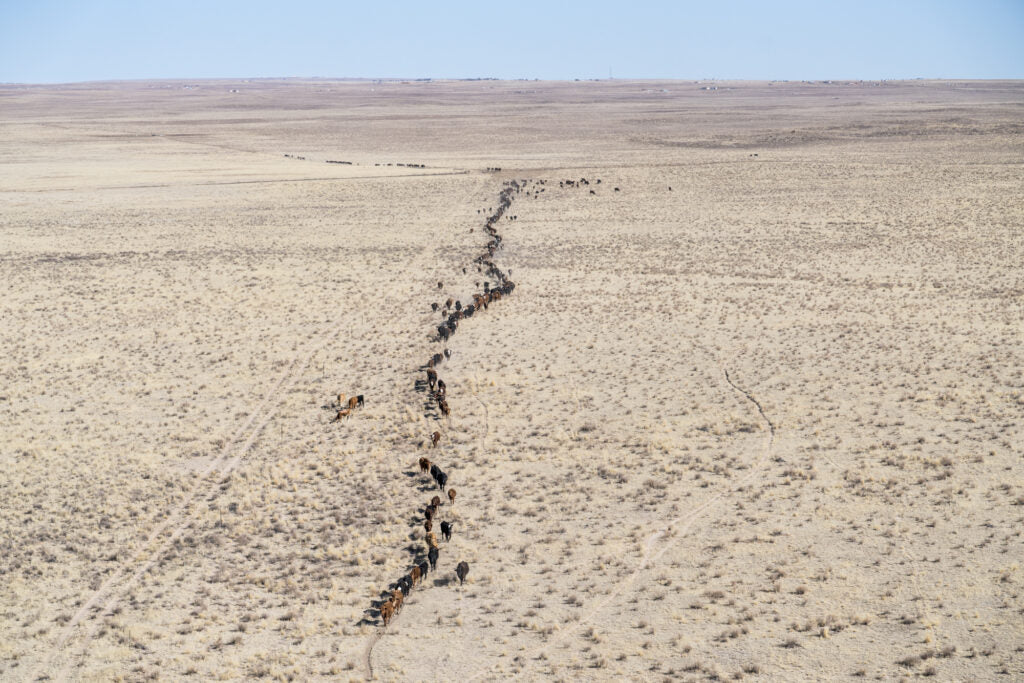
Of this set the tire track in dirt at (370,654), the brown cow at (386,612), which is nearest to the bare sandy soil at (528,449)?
the tire track in dirt at (370,654)

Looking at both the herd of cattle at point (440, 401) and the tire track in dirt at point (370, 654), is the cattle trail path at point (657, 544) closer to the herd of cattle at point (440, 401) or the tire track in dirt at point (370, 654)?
the tire track in dirt at point (370, 654)

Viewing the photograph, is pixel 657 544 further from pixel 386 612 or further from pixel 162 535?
pixel 162 535

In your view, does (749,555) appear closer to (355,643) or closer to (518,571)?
(518,571)

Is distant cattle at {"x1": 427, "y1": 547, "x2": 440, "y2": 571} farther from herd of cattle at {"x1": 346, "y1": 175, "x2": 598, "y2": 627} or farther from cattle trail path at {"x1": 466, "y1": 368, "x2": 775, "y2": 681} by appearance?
cattle trail path at {"x1": 466, "y1": 368, "x2": 775, "y2": 681}

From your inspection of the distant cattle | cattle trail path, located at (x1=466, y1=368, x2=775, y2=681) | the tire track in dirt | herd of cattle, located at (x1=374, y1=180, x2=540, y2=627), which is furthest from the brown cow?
cattle trail path, located at (x1=466, y1=368, x2=775, y2=681)

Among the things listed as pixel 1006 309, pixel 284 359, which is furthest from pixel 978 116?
pixel 284 359

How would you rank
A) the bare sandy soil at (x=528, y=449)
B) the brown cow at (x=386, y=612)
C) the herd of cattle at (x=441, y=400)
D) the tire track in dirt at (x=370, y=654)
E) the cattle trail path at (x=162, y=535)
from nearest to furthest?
the tire track in dirt at (x=370, y=654)
the cattle trail path at (x=162, y=535)
the bare sandy soil at (x=528, y=449)
the brown cow at (x=386, y=612)
the herd of cattle at (x=441, y=400)
